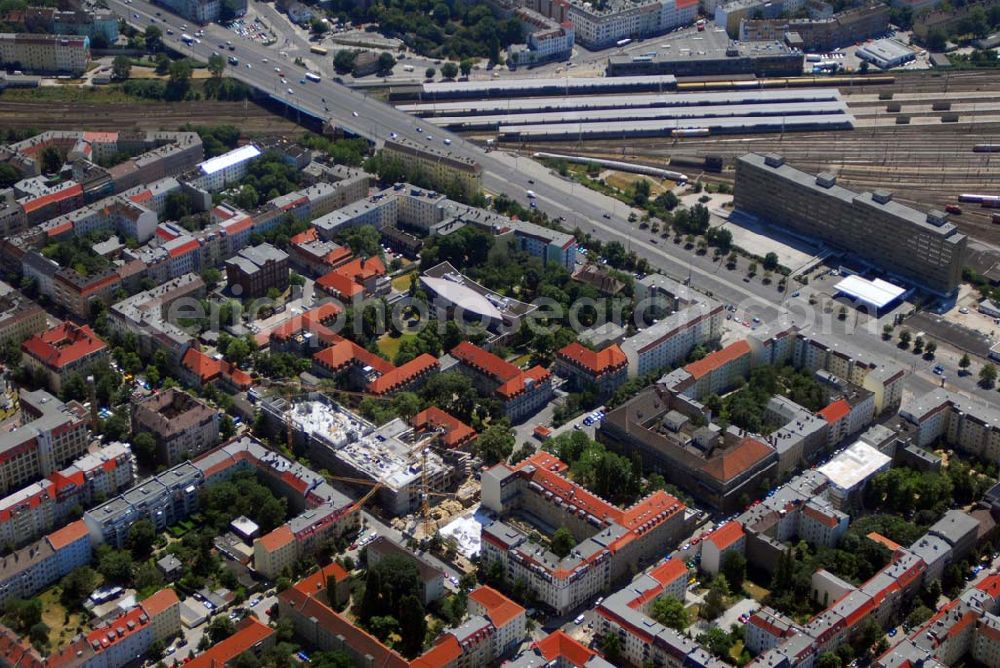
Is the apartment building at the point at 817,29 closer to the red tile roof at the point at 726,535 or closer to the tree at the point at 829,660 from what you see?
the red tile roof at the point at 726,535

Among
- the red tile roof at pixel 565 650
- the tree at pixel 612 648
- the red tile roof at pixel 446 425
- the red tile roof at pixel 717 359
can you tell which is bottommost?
the tree at pixel 612 648

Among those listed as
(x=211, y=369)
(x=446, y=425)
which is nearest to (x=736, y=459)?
(x=446, y=425)

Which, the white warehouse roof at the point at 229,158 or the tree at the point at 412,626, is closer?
the tree at the point at 412,626

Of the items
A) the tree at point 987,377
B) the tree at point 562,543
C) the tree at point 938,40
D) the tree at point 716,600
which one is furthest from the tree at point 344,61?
the tree at point 716,600

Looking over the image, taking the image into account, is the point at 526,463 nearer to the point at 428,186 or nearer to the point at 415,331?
the point at 415,331

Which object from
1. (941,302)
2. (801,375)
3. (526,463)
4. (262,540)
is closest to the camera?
(262,540)

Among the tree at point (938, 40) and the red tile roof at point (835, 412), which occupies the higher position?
the tree at point (938, 40)

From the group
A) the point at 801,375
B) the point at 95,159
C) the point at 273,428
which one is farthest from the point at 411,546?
the point at 95,159

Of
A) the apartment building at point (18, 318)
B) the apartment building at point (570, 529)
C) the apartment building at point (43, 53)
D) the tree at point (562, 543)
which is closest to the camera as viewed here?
the apartment building at point (570, 529)
